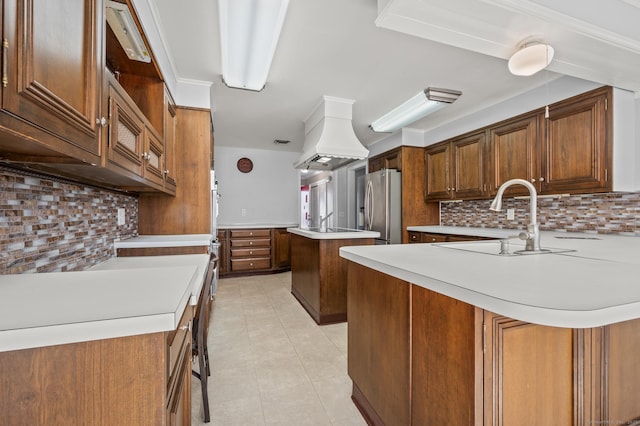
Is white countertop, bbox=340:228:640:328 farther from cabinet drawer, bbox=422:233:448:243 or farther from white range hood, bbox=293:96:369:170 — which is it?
cabinet drawer, bbox=422:233:448:243

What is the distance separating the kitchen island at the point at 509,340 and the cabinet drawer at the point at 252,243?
391cm

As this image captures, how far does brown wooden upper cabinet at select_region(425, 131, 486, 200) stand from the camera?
355 cm

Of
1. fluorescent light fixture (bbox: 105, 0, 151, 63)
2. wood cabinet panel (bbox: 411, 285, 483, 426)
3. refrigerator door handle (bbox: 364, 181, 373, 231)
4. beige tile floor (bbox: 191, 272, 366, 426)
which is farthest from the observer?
refrigerator door handle (bbox: 364, 181, 373, 231)

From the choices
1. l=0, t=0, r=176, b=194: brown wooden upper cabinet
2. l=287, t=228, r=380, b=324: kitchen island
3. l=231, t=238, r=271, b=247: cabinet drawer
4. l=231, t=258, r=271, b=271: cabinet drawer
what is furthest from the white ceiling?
l=231, t=258, r=271, b=271: cabinet drawer

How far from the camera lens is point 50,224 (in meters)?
1.28

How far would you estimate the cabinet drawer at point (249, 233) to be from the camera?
16.2 feet

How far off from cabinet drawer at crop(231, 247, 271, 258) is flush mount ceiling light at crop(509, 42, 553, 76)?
166 inches

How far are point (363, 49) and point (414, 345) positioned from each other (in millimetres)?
2118

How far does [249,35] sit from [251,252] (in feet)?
12.0

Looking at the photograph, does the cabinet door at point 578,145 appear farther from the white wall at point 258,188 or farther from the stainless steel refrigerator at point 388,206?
the white wall at point 258,188

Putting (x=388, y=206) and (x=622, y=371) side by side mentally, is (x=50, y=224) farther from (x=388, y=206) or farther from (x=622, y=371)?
(x=388, y=206)

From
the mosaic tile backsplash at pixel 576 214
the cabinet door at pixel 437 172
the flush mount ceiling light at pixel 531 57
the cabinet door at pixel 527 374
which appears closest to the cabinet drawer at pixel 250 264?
the cabinet door at pixel 437 172

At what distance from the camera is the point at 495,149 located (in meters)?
3.32

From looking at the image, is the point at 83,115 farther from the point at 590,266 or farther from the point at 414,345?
the point at 590,266
